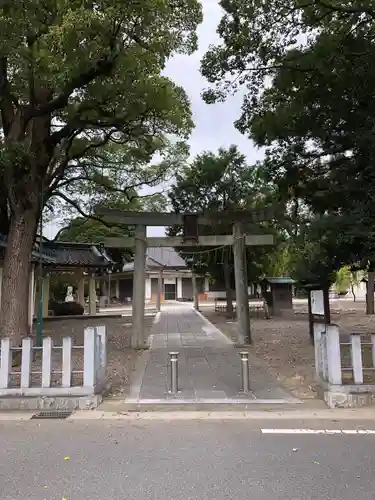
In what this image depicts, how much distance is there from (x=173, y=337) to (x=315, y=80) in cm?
960

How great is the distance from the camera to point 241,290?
13695mm

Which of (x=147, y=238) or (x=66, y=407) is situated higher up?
(x=147, y=238)

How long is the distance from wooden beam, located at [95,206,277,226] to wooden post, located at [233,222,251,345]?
359 mm

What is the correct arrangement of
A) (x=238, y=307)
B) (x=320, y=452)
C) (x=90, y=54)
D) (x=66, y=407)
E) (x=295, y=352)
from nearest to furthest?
1. (x=320, y=452)
2. (x=66, y=407)
3. (x=90, y=54)
4. (x=295, y=352)
5. (x=238, y=307)

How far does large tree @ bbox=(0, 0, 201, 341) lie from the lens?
821 centimetres

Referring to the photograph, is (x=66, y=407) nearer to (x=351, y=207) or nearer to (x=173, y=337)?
(x=351, y=207)

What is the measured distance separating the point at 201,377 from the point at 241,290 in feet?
17.0

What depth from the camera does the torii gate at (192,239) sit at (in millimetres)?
13492

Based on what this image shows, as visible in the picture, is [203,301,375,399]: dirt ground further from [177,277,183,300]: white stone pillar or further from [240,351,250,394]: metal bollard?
[177,277,183,300]: white stone pillar

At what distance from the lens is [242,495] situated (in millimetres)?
3797

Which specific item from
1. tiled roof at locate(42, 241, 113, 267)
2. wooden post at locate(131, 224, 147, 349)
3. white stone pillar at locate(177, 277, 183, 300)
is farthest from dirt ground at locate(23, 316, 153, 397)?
white stone pillar at locate(177, 277, 183, 300)

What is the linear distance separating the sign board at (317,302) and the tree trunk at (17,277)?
7962 mm

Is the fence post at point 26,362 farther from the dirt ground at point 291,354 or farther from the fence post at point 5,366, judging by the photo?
the dirt ground at point 291,354

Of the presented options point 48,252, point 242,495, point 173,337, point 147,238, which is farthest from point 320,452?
point 48,252
